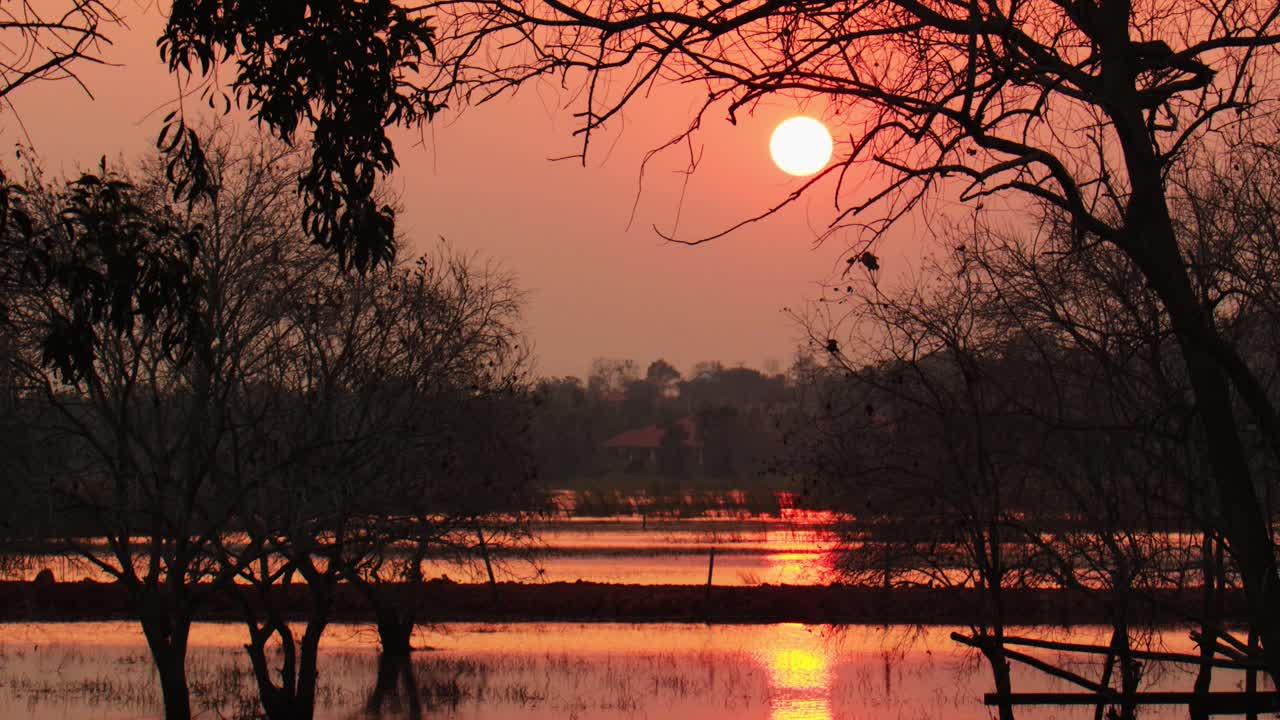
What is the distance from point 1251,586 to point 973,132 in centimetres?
234

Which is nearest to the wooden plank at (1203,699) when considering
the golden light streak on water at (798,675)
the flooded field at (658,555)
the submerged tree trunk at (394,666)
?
the golden light streak on water at (798,675)

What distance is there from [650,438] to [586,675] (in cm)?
11237

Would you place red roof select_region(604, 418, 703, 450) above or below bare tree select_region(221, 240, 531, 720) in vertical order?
above

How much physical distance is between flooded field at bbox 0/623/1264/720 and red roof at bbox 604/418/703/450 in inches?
3692

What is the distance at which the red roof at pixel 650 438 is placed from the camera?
134375 mm

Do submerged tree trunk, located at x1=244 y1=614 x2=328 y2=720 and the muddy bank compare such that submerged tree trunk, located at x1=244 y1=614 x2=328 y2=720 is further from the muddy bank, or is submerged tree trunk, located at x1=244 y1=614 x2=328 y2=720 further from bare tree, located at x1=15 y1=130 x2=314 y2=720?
the muddy bank

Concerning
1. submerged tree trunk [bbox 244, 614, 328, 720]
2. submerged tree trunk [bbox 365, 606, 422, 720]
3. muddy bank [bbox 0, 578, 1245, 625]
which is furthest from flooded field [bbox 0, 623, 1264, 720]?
submerged tree trunk [bbox 244, 614, 328, 720]

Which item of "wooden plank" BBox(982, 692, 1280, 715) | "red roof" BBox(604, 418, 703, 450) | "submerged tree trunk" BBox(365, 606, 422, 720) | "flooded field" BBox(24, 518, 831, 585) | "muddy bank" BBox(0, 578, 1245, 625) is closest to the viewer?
"wooden plank" BBox(982, 692, 1280, 715)

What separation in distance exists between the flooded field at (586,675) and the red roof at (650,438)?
9377 cm

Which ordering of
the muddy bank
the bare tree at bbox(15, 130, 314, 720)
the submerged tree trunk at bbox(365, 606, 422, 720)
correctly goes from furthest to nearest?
the muddy bank → the submerged tree trunk at bbox(365, 606, 422, 720) → the bare tree at bbox(15, 130, 314, 720)

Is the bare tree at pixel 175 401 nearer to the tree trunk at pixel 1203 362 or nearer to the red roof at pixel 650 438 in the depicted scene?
the tree trunk at pixel 1203 362

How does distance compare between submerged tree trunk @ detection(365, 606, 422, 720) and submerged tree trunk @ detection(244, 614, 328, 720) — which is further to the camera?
submerged tree trunk @ detection(365, 606, 422, 720)

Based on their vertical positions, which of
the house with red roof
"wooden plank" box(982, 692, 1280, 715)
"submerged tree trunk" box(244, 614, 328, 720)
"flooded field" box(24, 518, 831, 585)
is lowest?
"submerged tree trunk" box(244, 614, 328, 720)

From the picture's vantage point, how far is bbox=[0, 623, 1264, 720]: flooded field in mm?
24016
